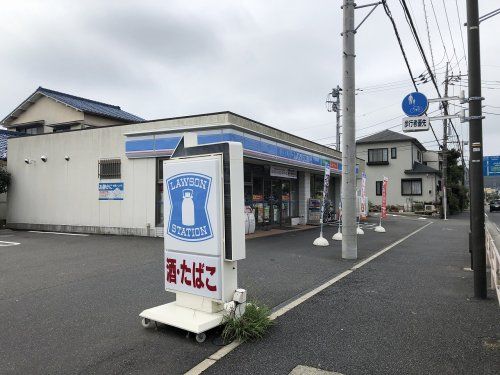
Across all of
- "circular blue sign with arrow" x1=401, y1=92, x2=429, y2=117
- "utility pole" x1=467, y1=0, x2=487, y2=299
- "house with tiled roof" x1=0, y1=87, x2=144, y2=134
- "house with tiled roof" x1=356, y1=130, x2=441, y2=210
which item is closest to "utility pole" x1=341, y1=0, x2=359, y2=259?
"circular blue sign with arrow" x1=401, y1=92, x2=429, y2=117

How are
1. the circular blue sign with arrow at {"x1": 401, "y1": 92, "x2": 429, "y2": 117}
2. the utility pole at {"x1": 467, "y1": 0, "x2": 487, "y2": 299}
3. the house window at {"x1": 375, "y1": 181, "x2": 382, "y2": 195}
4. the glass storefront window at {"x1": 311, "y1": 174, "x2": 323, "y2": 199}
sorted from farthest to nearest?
the house window at {"x1": 375, "y1": 181, "x2": 382, "y2": 195} < the glass storefront window at {"x1": 311, "y1": 174, "x2": 323, "y2": 199} < the circular blue sign with arrow at {"x1": 401, "y1": 92, "x2": 429, "y2": 117} < the utility pole at {"x1": 467, "y1": 0, "x2": 487, "y2": 299}

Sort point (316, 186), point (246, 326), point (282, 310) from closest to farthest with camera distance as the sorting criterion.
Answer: point (246, 326)
point (282, 310)
point (316, 186)

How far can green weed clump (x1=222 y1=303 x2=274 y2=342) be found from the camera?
420 centimetres

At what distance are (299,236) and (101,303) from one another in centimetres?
965

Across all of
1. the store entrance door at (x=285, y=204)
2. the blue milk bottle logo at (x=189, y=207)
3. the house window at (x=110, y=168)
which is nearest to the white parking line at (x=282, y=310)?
the blue milk bottle logo at (x=189, y=207)

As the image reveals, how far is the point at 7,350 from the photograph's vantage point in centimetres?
390

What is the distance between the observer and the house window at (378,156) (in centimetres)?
3959

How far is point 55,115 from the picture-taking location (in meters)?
21.8

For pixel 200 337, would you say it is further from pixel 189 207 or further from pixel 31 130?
pixel 31 130

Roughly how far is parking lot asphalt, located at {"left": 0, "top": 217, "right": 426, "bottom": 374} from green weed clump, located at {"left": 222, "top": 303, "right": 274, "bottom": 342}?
0.25m

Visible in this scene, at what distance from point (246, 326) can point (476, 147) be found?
443 cm

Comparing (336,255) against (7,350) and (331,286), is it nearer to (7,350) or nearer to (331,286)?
(331,286)

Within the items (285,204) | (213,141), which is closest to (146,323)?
(213,141)

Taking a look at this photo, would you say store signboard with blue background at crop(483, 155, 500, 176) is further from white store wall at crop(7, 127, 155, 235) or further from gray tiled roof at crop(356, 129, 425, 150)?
gray tiled roof at crop(356, 129, 425, 150)
